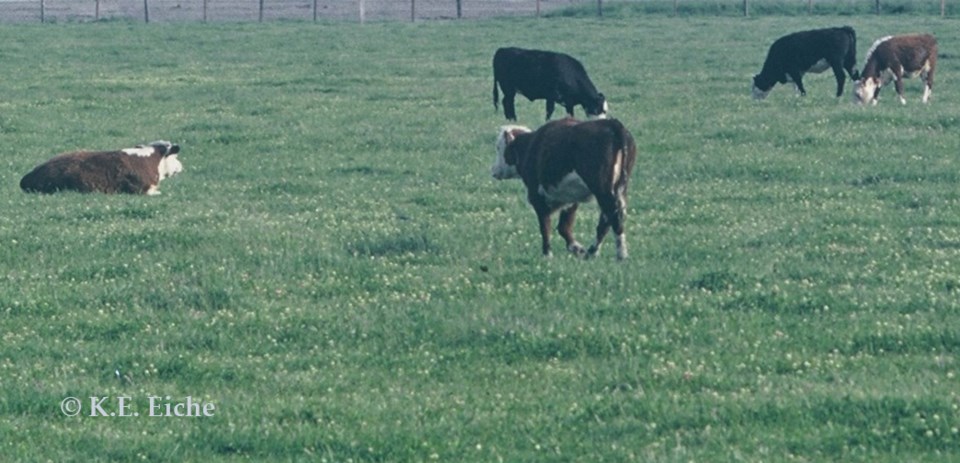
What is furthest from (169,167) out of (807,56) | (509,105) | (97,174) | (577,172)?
(807,56)

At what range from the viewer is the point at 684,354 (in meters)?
10.4

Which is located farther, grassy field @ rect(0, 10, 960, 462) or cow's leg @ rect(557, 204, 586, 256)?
cow's leg @ rect(557, 204, 586, 256)

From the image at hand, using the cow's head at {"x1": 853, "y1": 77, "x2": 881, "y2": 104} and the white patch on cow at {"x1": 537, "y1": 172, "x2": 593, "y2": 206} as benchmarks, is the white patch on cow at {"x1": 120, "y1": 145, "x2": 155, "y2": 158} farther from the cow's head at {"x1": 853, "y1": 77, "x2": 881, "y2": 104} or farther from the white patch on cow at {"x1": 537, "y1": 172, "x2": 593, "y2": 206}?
the cow's head at {"x1": 853, "y1": 77, "x2": 881, "y2": 104}

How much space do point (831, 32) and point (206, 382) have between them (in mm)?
24775

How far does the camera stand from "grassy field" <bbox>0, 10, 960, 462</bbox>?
346 inches

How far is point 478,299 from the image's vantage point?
40.9 feet

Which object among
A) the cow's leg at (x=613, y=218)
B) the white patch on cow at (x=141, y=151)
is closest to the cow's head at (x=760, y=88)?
the white patch on cow at (x=141, y=151)

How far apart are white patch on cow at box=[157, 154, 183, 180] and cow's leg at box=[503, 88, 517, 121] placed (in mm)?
8042

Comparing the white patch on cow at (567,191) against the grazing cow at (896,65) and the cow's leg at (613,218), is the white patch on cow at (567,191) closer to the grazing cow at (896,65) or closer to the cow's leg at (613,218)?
the cow's leg at (613,218)

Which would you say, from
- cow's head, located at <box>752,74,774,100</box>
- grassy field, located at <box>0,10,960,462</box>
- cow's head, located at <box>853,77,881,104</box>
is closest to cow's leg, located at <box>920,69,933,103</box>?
cow's head, located at <box>853,77,881,104</box>

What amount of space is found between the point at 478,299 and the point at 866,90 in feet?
61.9

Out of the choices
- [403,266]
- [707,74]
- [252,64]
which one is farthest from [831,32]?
[403,266]

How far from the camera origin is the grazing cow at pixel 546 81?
28719mm

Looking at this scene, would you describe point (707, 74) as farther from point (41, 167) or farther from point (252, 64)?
point (41, 167)
